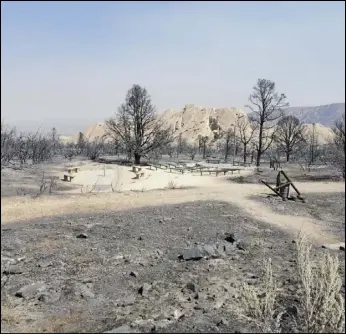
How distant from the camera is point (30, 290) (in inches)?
273

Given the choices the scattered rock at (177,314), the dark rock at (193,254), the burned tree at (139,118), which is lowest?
the scattered rock at (177,314)

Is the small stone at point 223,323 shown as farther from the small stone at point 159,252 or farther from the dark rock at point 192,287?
the small stone at point 159,252

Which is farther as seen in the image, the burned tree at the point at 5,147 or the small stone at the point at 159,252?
the small stone at the point at 159,252

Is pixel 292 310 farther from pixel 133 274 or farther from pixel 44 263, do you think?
pixel 44 263

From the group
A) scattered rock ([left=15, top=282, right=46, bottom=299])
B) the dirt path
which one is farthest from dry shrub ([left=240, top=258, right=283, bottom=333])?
the dirt path

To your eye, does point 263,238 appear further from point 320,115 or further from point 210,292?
point 320,115

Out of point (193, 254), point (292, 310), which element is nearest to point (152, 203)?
point (193, 254)

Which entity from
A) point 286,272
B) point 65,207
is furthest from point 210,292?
point 65,207

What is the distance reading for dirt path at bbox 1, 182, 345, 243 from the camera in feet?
39.5

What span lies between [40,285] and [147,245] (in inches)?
122

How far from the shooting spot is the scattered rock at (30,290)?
681 centimetres

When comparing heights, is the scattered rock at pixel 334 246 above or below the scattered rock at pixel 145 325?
above

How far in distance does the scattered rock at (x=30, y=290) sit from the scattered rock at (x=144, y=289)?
159 centimetres

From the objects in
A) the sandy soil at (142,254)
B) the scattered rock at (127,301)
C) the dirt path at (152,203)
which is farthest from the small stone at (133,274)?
the dirt path at (152,203)
